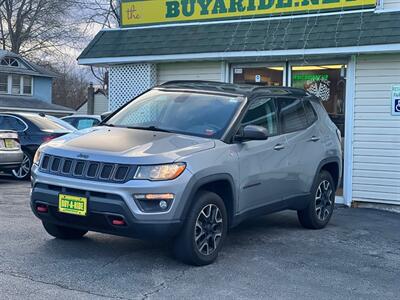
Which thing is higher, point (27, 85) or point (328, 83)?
point (27, 85)

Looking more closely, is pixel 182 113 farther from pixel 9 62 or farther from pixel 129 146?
pixel 9 62

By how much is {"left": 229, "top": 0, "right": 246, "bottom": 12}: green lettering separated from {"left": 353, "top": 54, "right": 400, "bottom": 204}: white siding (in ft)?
7.97

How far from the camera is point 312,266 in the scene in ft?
19.7

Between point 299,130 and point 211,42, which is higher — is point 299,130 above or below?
below

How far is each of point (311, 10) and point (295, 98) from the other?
3.27 m

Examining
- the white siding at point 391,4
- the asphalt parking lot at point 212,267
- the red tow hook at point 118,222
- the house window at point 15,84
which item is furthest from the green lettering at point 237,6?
the house window at point 15,84

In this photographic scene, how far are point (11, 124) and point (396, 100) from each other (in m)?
8.33

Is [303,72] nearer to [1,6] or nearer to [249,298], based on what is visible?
[249,298]

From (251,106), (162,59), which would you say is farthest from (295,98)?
(162,59)

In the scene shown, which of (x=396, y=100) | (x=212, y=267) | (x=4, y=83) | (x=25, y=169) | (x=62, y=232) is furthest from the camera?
(x=4, y=83)

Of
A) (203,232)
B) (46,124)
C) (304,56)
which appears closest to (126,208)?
(203,232)

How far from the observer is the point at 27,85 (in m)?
37.2

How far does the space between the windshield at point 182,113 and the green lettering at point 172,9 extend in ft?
16.8

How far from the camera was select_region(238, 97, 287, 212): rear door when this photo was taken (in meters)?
6.27
